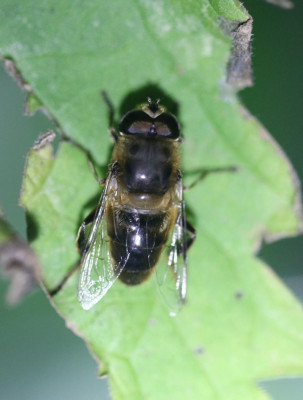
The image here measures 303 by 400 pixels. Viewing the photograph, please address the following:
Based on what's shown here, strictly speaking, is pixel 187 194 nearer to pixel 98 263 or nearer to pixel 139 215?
pixel 139 215

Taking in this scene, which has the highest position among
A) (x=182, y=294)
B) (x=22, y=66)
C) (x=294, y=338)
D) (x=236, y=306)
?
(x=22, y=66)

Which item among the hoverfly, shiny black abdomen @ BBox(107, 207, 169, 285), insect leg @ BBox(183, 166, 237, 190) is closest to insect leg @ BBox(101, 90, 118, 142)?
the hoverfly

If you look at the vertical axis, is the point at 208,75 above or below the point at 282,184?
above

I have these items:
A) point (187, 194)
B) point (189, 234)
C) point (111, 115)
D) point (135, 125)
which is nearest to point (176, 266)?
point (189, 234)

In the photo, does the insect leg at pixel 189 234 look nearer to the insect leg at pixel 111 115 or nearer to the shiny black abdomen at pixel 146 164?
the shiny black abdomen at pixel 146 164

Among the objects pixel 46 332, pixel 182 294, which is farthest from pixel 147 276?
pixel 46 332

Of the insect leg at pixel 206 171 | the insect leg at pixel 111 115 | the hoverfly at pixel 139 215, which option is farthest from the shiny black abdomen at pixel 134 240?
the insect leg at pixel 111 115

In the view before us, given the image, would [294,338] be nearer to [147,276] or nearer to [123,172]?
[147,276]
